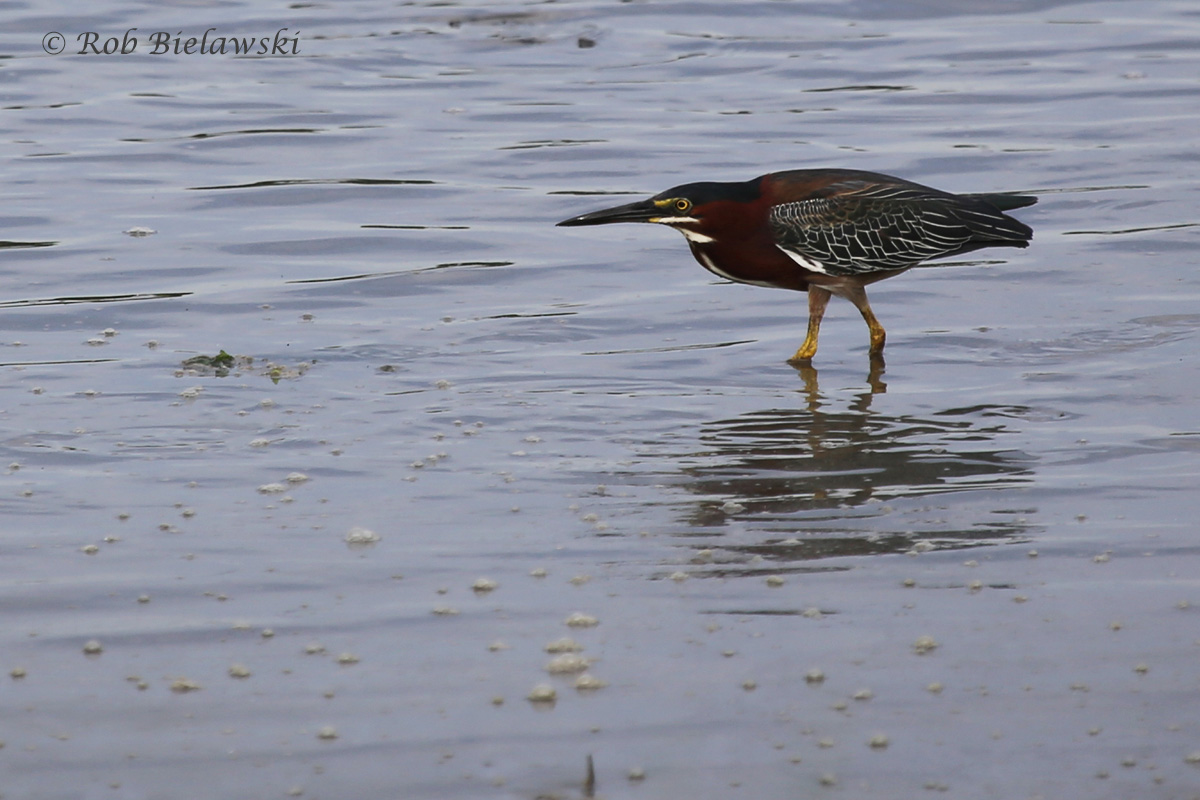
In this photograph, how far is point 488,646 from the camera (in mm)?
4855

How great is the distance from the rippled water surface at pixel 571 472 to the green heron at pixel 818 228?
17.9 inches

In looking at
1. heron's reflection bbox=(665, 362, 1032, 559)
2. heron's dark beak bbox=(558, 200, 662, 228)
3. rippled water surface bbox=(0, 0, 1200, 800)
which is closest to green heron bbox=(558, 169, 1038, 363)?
heron's dark beak bbox=(558, 200, 662, 228)

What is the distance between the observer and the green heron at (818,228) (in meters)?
8.30

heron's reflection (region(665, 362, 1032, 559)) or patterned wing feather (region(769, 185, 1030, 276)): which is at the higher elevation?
patterned wing feather (region(769, 185, 1030, 276))

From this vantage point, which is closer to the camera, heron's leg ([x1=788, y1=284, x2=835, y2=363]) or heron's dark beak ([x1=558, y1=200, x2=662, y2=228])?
heron's dark beak ([x1=558, y1=200, x2=662, y2=228])

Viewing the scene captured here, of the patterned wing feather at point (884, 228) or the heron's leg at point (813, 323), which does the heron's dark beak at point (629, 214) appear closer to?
the patterned wing feather at point (884, 228)

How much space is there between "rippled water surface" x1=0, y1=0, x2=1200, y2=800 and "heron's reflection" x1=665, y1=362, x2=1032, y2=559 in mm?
26

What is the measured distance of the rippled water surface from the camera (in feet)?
14.2

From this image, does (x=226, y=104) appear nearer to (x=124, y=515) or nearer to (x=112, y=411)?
(x=112, y=411)

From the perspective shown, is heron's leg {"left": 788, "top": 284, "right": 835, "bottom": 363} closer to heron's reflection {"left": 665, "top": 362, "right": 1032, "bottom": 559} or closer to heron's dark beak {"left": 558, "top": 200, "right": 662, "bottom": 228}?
heron's reflection {"left": 665, "top": 362, "right": 1032, "bottom": 559}

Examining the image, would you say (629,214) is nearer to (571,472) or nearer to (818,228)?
(818,228)

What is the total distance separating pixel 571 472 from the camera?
659cm

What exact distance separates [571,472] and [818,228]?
7.85ft

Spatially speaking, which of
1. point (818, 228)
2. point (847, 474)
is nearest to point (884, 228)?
point (818, 228)
